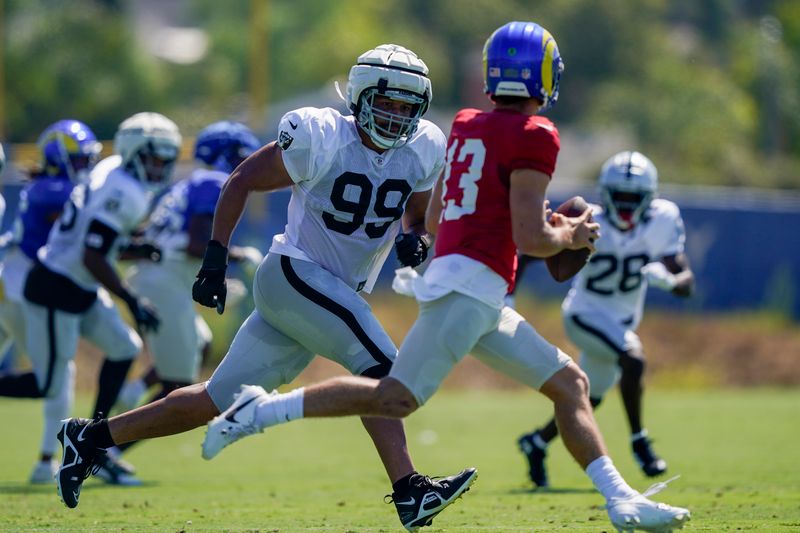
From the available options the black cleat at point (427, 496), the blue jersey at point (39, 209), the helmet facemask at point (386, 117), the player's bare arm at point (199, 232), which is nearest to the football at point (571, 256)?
the helmet facemask at point (386, 117)

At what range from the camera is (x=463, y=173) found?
5.35 meters

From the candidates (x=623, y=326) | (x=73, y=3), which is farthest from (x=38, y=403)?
(x=73, y=3)

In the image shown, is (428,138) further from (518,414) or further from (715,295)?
(715,295)

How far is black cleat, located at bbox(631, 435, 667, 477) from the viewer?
8398 mm

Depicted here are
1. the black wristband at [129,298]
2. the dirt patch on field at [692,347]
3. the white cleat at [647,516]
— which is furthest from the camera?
the dirt patch on field at [692,347]

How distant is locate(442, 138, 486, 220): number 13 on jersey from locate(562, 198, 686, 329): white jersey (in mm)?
3714

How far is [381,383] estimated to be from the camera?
5293 mm

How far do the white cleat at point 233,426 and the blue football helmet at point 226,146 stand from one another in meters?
3.97

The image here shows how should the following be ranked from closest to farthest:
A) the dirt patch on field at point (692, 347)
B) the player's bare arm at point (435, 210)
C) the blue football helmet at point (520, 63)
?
the blue football helmet at point (520, 63) → the player's bare arm at point (435, 210) → the dirt patch on field at point (692, 347)

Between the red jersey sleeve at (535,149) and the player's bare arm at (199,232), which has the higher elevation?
the red jersey sleeve at (535,149)

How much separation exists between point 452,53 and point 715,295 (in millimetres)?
48064

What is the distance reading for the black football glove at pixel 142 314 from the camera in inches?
331

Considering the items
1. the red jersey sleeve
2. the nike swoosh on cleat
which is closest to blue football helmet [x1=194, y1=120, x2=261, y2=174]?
the nike swoosh on cleat

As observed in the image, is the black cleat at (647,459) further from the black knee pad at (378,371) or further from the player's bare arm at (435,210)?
the player's bare arm at (435,210)
